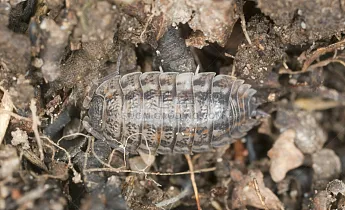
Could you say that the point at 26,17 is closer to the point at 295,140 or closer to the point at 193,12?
the point at 193,12

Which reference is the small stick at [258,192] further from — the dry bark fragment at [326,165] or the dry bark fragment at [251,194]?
the dry bark fragment at [326,165]

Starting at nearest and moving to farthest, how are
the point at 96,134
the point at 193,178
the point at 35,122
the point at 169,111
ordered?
the point at 35,122 → the point at 169,111 → the point at 96,134 → the point at 193,178

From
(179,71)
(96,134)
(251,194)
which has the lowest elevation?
(251,194)

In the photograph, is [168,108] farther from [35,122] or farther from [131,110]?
[35,122]

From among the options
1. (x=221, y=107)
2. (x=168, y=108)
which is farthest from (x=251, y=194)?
(x=168, y=108)

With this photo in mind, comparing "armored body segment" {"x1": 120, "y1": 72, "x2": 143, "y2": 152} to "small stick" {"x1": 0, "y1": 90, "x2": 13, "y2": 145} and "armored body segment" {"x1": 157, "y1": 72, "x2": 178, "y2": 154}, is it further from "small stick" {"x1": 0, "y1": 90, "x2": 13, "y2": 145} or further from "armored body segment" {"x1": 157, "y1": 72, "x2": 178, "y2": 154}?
"small stick" {"x1": 0, "y1": 90, "x2": 13, "y2": 145}

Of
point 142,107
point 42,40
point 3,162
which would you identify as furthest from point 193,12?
point 3,162
